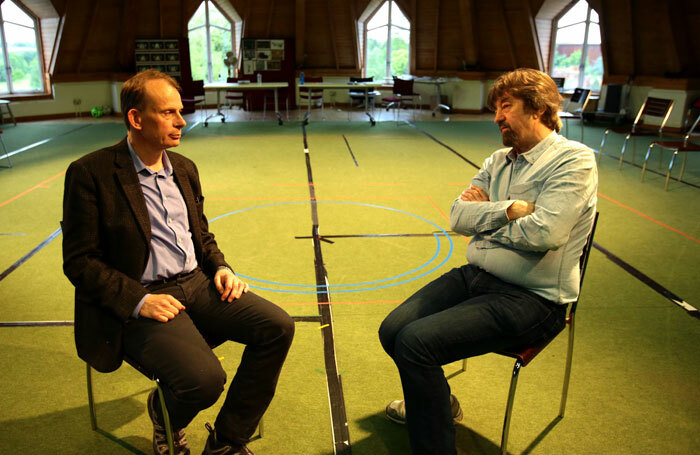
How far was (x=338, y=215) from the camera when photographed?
18.0ft

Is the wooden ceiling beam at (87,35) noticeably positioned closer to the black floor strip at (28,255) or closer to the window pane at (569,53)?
the black floor strip at (28,255)

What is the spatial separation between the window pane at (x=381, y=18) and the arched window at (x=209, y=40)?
12.7 ft

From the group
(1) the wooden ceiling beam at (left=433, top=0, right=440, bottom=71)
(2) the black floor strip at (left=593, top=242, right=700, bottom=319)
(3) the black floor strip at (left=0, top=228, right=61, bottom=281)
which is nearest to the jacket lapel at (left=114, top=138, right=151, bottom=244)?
(3) the black floor strip at (left=0, top=228, right=61, bottom=281)

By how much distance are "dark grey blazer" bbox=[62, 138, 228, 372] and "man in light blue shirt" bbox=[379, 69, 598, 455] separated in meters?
0.98

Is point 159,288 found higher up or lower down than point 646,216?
higher up

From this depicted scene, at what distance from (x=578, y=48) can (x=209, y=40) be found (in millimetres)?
9895

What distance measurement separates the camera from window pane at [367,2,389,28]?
16094 mm

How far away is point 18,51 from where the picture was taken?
12.9m

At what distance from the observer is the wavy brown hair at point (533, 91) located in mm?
2148

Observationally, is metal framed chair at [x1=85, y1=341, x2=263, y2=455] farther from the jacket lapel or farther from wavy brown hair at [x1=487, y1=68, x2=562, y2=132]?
wavy brown hair at [x1=487, y1=68, x2=562, y2=132]

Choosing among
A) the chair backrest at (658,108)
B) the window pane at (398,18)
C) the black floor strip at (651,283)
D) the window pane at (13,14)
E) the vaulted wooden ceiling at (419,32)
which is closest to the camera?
the black floor strip at (651,283)

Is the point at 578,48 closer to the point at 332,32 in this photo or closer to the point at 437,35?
the point at 437,35

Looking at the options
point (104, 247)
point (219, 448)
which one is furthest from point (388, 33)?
point (219, 448)

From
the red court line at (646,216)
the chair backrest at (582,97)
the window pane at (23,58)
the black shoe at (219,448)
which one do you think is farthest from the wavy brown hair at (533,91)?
the window pane at (23,58)
